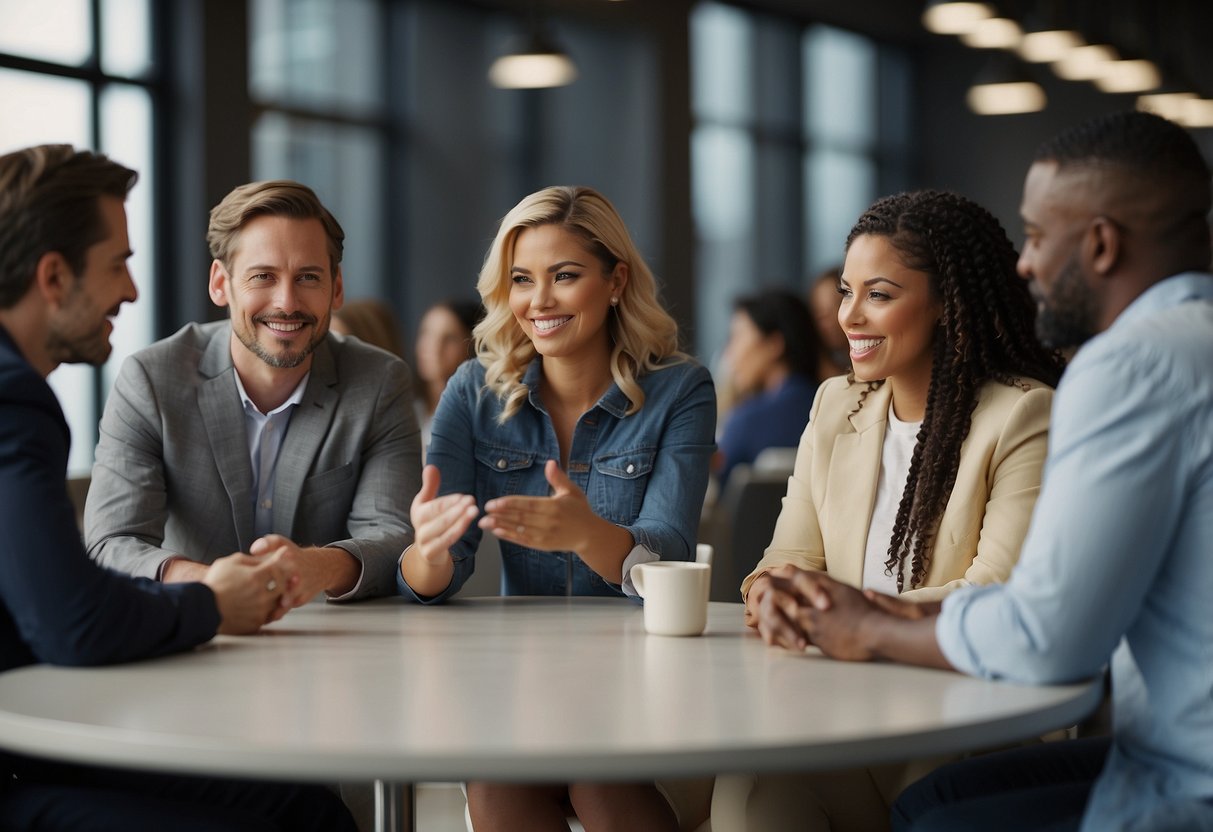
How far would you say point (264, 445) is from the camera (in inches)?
90.5

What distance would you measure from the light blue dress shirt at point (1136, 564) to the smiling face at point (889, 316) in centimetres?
71

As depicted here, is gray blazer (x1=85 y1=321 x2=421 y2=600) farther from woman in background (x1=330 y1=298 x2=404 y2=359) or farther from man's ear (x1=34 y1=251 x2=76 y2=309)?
woman in background (x1=330 y1=298 x2=404 y2=359)

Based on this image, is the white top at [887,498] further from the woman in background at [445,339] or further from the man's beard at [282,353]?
the woman in background at [445,339]

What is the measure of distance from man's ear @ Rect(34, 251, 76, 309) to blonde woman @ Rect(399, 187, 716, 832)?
77cm

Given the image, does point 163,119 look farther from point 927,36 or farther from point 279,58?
point 927,36

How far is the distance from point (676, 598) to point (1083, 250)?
64 centimetres

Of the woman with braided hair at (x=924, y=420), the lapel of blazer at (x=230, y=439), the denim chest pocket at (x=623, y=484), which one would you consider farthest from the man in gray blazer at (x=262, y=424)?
the woman with braided hair at (x=924, y=420)

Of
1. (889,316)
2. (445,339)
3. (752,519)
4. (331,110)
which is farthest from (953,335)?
(331,110)

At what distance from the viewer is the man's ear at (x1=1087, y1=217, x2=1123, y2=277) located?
4.68ft

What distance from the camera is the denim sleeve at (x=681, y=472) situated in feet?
7.25

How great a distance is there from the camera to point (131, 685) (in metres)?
1.40

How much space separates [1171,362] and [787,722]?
511 mm

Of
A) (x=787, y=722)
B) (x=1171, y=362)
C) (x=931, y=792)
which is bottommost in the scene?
(x=931, y=792)

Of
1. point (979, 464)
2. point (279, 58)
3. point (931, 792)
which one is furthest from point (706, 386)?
point (279, 58)
